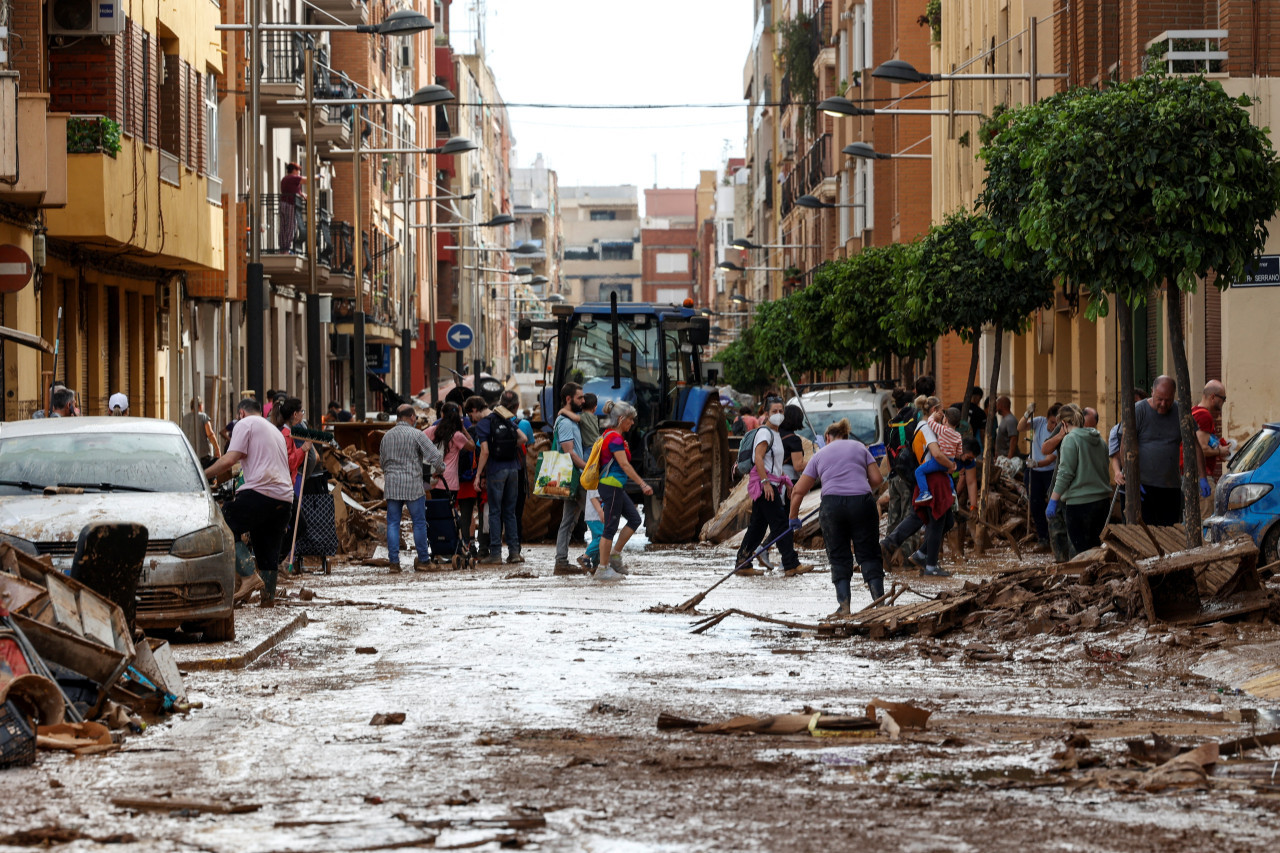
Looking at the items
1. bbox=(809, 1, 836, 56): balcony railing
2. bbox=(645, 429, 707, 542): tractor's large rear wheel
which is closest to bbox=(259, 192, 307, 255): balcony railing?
bbox=(645, 429, 707, 542): tractor's large rear wheel

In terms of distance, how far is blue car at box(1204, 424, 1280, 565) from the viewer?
15586 millimetres

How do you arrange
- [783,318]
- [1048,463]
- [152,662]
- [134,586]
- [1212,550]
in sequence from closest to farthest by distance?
[152,662], [134,586], [1212,550], [1048,463], [783,318]

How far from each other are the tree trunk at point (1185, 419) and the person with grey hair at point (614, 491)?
532 centimetres

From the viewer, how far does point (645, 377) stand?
2647cm

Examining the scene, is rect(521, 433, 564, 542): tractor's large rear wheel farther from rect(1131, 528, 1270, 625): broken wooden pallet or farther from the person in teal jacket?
rect(1131, 528, 1270, 625): broken wooden pallet

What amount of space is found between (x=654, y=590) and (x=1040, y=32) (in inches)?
833

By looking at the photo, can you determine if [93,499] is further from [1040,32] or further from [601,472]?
[1040,32]

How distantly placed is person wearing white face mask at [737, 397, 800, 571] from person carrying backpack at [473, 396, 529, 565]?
8.16 ft

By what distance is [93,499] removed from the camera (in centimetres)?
1359

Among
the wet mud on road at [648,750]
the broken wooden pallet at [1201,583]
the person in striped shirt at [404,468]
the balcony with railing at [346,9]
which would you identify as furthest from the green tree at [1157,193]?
the balcony with railing at [346,9]

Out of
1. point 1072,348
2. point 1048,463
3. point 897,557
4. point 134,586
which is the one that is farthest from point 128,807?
point 1072,348

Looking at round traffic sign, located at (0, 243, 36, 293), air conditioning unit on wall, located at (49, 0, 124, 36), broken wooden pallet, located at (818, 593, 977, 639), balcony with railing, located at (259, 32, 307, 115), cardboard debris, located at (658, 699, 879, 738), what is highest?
balcony with railing, located at (259, 32, 307, 115)

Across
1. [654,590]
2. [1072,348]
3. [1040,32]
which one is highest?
[1040,32]

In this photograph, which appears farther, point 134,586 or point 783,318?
point 783,318
